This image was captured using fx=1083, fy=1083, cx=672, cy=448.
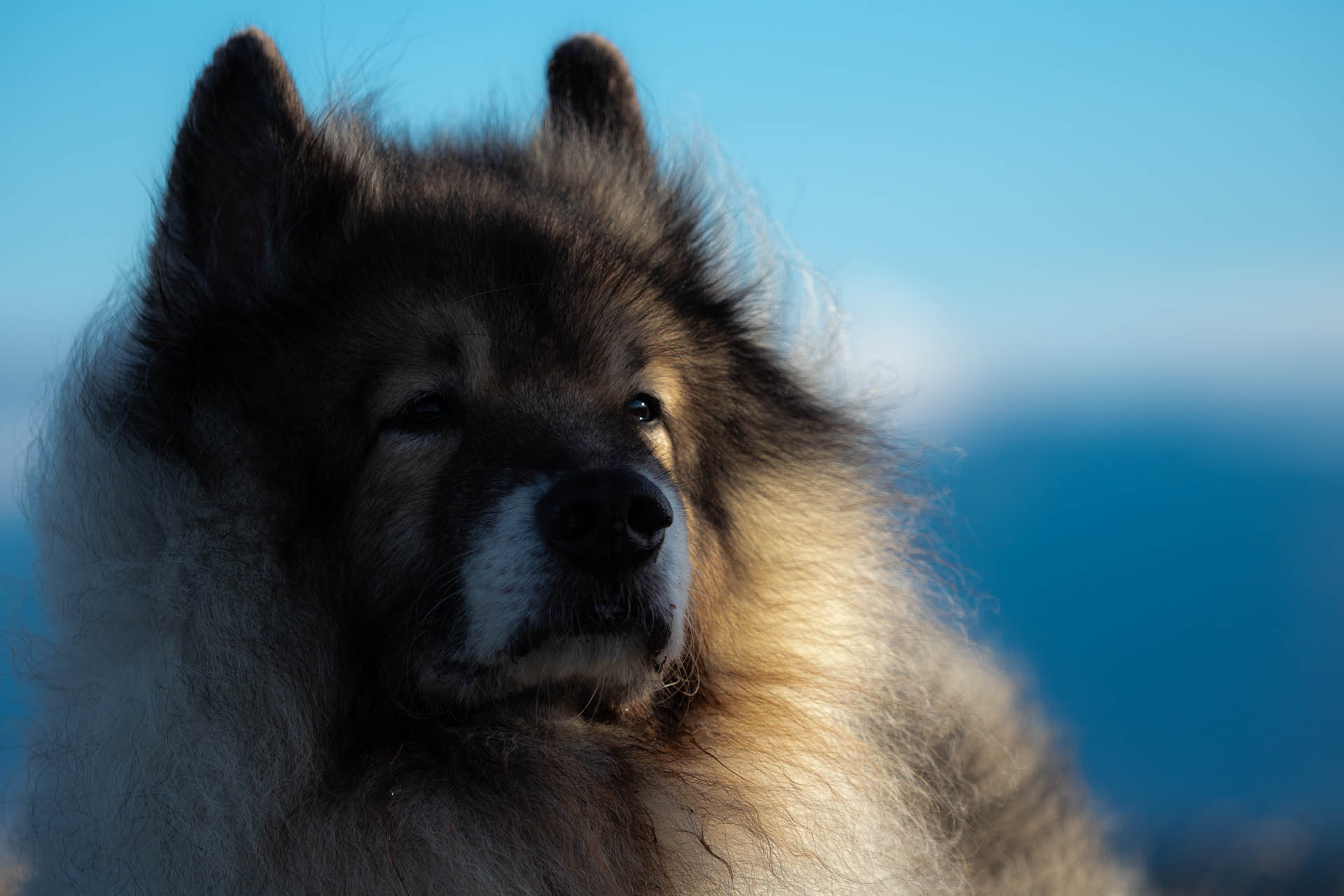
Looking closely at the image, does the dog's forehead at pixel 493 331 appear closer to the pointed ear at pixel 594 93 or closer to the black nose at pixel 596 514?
the black nose at pixel 596 514

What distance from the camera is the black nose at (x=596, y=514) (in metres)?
2.25

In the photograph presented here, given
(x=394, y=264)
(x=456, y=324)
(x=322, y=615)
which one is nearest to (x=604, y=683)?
(x=322, y=615)

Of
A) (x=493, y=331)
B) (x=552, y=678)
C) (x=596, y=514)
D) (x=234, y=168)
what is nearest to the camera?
(x=596, y=514)

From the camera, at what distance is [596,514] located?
226 cm

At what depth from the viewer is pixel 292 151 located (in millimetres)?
2697

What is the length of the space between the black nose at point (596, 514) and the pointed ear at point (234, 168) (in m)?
1.01

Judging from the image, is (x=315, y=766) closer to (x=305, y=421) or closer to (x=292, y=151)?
(x=305, y=421)

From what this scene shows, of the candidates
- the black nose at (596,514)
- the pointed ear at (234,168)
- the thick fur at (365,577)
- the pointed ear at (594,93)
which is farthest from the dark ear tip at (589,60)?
the black nose at (596,514)

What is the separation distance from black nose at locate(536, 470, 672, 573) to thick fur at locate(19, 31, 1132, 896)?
3.7 inches

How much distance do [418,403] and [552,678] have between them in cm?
71

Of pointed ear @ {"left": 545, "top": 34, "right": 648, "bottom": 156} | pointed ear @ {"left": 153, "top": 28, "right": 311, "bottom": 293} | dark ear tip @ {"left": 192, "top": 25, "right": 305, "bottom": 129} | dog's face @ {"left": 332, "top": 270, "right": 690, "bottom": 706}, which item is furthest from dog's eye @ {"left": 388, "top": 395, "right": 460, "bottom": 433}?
pointed ear @ {"left": 545, "top": 34, "right": 648, "bottom": 156}

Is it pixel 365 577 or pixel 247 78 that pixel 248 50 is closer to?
pixel 247 78

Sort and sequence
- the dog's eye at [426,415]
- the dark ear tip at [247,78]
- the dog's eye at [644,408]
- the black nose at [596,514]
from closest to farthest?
the black nose at [596,514] → the dog's eye at [426,415] → the dark ear tip at [247,78] → the dog's eye at [644,408]

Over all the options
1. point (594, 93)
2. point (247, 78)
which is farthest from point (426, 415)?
point (594, 93)
